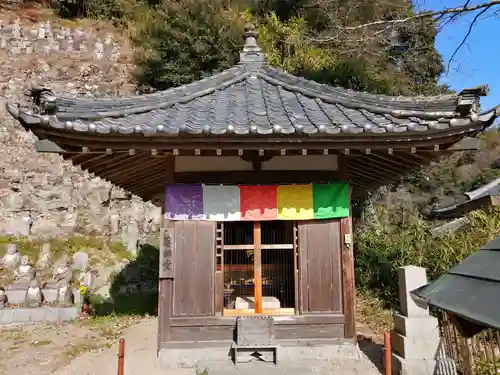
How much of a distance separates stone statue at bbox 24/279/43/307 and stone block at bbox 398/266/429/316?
10.00 metres

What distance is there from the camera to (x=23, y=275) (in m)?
12.5

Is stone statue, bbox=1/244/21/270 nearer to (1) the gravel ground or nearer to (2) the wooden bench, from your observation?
(1) the gravel ground

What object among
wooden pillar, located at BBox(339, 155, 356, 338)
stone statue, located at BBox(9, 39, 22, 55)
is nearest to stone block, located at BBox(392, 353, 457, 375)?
wooden pillar, located at BBox(339, 155, 356, 338)

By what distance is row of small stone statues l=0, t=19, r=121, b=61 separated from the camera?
22234mm

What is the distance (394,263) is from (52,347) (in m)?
9.18

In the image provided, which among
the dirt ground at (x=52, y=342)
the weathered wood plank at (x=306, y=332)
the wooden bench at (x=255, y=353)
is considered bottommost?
the dirt ground at (x=52, y=342)

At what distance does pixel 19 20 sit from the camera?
24234 millimetres

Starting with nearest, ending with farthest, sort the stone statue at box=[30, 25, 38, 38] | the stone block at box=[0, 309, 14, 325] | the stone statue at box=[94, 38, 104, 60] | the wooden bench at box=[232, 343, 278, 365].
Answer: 1. the wooden bench at box=[232, 343, 278, 365]
2. the stone block at box=[0, 309, 14, 325]
3. the stone statue at box=[30, 25, 38, 38]
4. the stone statue at box=[94, 38, 104, 60]

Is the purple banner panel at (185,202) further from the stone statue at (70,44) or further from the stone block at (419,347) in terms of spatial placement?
the stone statue at (70,44)

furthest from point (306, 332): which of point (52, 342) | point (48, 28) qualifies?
point (48, 28)

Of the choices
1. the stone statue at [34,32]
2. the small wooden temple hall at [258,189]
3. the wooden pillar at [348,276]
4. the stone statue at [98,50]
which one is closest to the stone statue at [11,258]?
the small wooden temple hall at [258,189]

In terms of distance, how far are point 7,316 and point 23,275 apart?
211 cm

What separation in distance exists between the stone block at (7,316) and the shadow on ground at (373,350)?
918 centimetres

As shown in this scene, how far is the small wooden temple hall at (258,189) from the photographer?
529 cm
